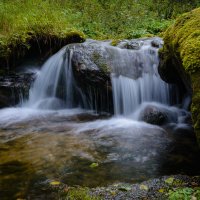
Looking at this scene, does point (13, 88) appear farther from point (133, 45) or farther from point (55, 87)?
point (133, 45)

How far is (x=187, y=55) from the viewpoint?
3.65 m

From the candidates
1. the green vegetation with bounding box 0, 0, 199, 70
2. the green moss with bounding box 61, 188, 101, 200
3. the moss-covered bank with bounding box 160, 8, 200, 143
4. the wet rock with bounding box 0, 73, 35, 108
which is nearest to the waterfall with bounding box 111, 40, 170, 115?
the moss-covered bank with bounding box 160, 8, 200, 143

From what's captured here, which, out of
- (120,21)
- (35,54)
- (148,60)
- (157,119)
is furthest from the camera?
(120,21)

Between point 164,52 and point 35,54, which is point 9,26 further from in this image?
point 164,52

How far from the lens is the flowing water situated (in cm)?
384

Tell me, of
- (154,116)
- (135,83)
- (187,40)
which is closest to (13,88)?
(135,83)

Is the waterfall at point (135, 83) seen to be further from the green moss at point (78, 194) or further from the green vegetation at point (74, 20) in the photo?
the green moss at point (78, 194)

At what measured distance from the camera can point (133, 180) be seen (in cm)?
364

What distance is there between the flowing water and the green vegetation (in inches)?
31.9

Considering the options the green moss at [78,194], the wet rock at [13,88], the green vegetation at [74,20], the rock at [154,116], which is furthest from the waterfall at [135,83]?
the green moss at [78,194]

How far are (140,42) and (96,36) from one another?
3.19 metres

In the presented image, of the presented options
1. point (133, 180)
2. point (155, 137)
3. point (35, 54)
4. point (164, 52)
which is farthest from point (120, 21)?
point (133, 180)

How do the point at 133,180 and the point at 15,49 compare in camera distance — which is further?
the point at 15,49

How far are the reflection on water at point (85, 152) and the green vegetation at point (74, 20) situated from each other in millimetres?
2485
